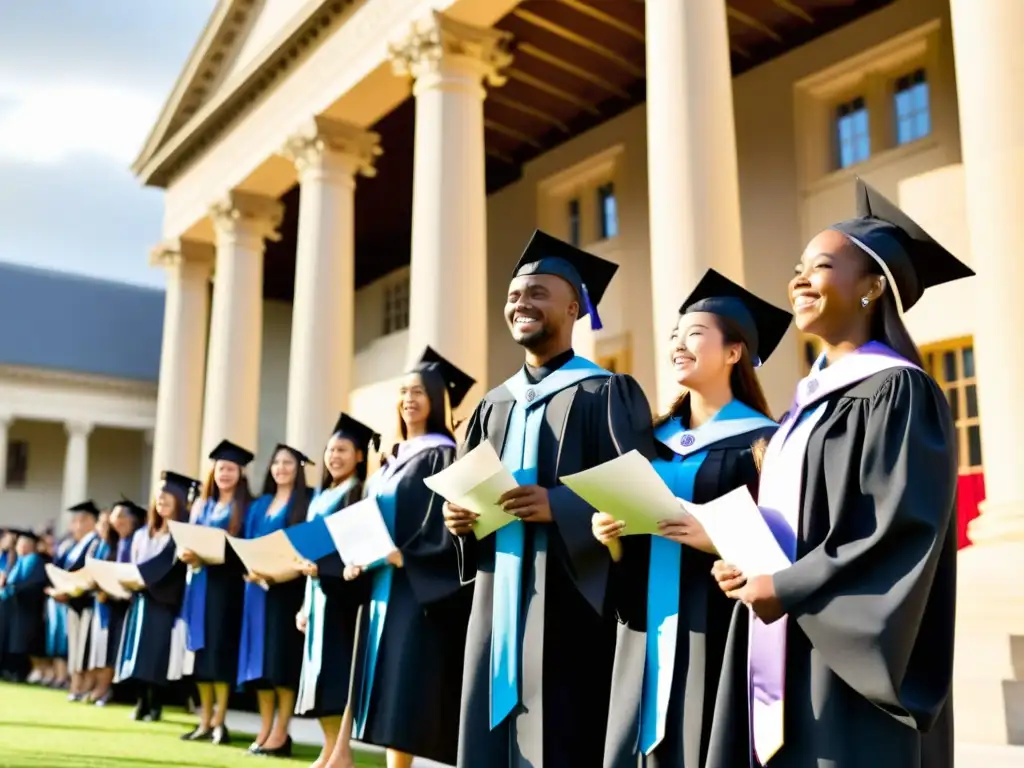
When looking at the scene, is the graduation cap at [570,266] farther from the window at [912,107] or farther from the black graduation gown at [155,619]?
the window at [912,107]

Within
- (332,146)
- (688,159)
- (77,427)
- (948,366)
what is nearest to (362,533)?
(688,159)

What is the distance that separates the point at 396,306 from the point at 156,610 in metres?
15.6

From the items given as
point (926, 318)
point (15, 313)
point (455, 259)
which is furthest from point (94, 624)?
point (15, 313)

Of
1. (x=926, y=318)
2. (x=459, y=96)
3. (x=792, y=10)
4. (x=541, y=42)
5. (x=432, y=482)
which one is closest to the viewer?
(x=432, y=482)

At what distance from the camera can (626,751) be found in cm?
326

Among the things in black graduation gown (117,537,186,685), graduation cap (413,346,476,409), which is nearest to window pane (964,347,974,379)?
graduation cap (413,346,476,409)

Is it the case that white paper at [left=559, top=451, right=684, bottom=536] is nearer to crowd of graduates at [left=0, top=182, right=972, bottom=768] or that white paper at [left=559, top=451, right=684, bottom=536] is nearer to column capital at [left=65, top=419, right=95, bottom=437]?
crowd of graduates at [left=0, top=182, right=972, bottom=768]

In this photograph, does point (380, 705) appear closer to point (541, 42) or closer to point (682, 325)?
point (682, 325)

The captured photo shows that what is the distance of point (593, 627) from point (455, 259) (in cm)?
900

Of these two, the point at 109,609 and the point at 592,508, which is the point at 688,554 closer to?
the point at 592,508

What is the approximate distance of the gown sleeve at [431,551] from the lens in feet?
16.8

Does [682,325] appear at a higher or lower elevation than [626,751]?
higher

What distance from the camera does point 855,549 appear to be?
2.57m

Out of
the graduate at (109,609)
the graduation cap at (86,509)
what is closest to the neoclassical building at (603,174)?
the graduation cap at (86,509)
